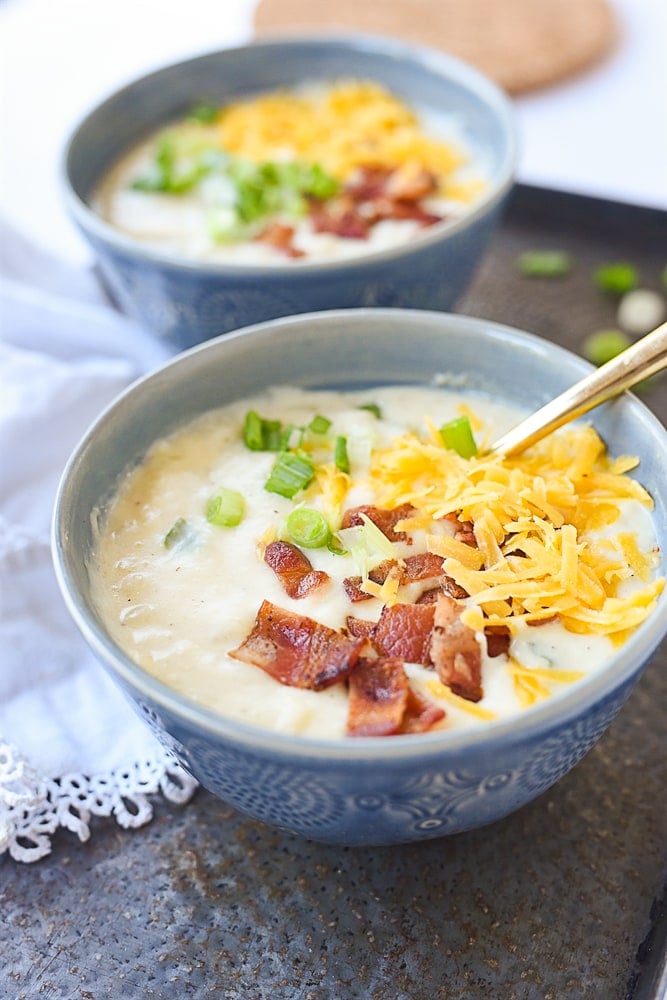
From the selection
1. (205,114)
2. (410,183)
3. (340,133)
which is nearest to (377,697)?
(410,183)

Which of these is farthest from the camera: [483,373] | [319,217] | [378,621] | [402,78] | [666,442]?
[402,78]

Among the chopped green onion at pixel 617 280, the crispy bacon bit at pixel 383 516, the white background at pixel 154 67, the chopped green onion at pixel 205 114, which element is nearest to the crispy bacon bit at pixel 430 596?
the crispy bacon bit at pixel 383 516

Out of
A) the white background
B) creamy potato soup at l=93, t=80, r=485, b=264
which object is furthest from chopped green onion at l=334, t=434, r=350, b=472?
the white background

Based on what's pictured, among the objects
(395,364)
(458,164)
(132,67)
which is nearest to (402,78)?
(458,164)

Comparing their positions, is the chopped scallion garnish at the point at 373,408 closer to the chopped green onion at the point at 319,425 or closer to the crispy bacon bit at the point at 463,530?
the chopped green onion at the point at 319,425

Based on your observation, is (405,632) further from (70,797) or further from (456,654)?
(70,797)

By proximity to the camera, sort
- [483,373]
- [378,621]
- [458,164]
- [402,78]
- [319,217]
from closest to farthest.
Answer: [378,621]
[483,373]
[319,217]
[458,164]
[402,78]

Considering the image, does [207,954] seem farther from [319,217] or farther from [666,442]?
[319,217]
